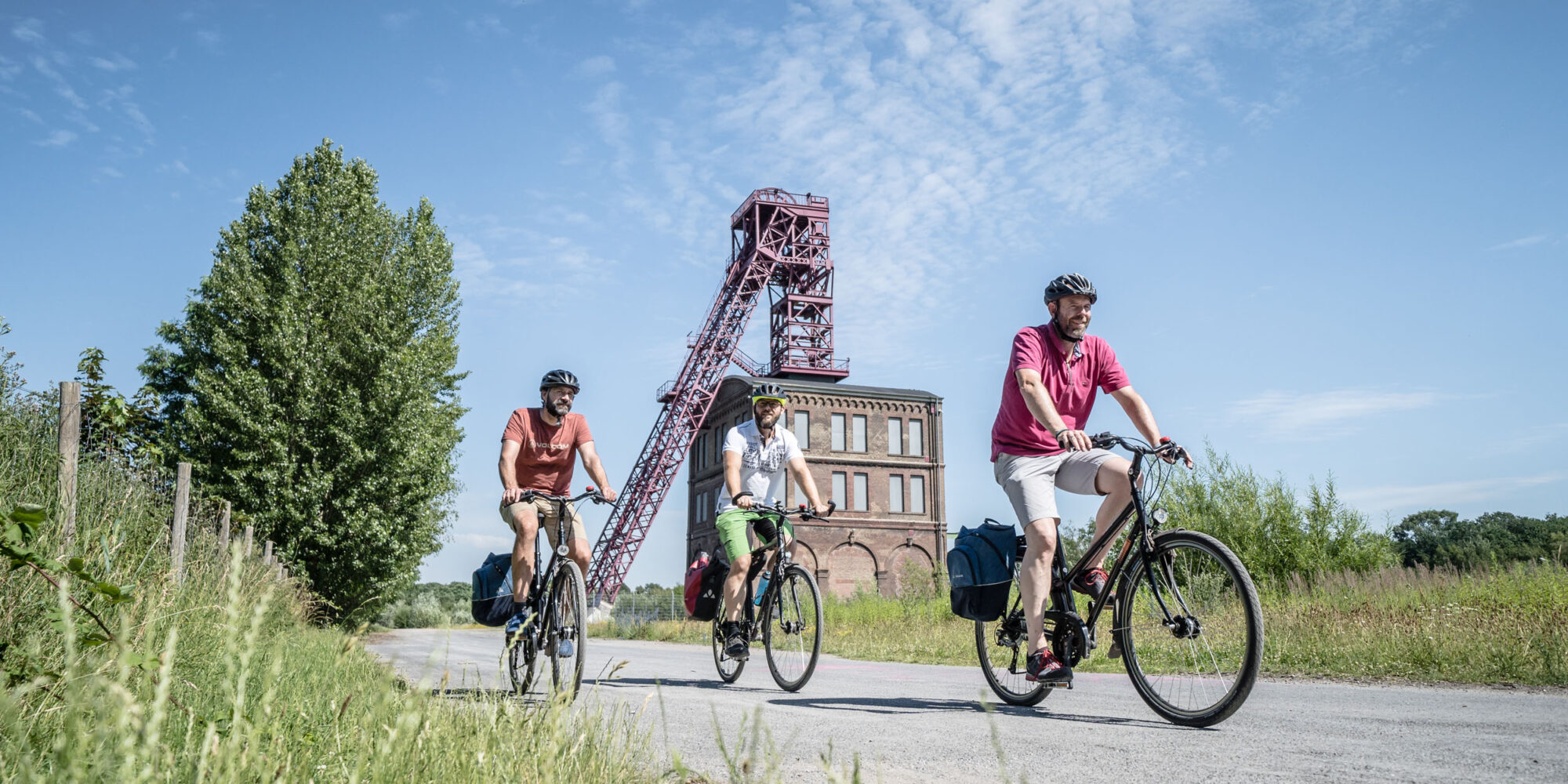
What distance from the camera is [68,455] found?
5.84 m

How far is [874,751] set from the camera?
399 cm

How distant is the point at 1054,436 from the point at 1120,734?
5.08 ft

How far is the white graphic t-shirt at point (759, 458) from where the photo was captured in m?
7.82

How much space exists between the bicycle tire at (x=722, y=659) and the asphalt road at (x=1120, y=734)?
0.77 meters

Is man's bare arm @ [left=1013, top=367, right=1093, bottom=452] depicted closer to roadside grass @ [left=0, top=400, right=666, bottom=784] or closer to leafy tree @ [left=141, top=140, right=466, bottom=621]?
roadside grass @ [left=0, top=400, right=666, bottom=784]

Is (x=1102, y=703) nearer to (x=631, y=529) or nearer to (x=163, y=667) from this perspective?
(x=163, y=667)

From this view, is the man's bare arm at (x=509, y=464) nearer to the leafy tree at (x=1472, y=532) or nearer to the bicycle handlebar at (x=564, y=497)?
the bicycle handlebar at (x=564, y=497)

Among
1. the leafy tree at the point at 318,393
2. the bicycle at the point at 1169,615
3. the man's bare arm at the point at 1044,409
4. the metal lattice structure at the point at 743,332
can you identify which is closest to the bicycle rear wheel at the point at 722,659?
the bicycle at the point at 1169,615

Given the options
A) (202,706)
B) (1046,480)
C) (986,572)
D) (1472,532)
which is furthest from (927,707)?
(1472,532)

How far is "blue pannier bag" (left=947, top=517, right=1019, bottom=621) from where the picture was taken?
5.87 meters

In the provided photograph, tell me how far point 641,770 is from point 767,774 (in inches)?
48.3

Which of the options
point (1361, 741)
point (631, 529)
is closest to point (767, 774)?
point (1361, 741)

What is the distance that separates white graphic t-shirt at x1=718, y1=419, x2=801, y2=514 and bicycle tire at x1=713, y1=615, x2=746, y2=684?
0.85 metres

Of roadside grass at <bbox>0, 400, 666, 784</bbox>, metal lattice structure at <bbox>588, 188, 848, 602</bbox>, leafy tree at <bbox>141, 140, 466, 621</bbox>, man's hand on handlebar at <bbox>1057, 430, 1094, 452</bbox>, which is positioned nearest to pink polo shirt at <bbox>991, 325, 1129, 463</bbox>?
man's hand on handlebar at <bbox>1057, 430, 1094, 452</bbox>
